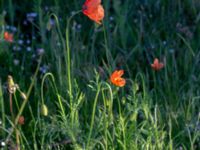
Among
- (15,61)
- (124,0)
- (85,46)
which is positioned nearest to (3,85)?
(15,61)

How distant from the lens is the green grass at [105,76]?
237 centimetres

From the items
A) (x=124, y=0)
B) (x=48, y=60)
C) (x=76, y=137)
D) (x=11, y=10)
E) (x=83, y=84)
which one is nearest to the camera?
(x=76, y=137)

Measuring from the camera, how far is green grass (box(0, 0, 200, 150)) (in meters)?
2.37

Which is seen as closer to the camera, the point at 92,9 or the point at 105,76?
the point at 92,9

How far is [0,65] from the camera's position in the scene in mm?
3199

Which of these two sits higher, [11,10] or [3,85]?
[11,10]

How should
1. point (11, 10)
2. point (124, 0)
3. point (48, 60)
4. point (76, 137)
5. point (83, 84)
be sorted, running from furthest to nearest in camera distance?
point (124, 0) < point (11, 10) < point (48, 60) < point (83, 84) < point (76, 137)

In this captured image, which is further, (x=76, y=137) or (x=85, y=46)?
(x=85, y=46)

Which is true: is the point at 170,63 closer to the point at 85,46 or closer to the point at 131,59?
the point at 131,59

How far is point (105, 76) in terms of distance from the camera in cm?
297

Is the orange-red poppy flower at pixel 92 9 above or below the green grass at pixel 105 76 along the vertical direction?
above

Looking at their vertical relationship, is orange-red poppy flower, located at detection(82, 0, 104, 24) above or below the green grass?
above

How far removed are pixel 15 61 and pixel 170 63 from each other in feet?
2.34

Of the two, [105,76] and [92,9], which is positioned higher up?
[92,9]
